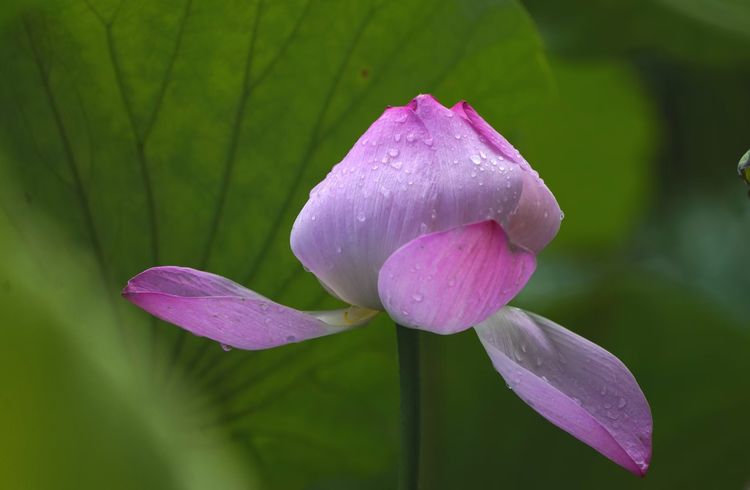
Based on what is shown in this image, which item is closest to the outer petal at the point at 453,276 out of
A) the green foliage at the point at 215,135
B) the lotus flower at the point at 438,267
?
the lotus flower at the point at 438,267

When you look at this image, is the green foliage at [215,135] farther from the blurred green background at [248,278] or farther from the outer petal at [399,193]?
the outer petal at [399,193]

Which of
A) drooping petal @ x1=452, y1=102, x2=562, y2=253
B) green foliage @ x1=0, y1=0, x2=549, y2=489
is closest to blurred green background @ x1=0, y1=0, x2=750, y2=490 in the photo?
green foliage @ x1=0, y1=0, x2=549, y2=489

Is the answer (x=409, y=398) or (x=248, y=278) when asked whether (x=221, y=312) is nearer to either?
(x=409, y=398)

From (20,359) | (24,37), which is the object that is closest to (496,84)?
(24,37)

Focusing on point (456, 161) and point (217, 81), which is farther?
point (217, 81)

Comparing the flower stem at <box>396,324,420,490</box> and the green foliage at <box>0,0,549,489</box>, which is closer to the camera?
the flower stem at <box>396,324,420,490</box>

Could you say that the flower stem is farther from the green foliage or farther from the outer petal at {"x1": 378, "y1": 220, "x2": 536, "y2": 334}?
the green foliage

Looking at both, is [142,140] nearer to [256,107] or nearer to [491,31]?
[256,107]
